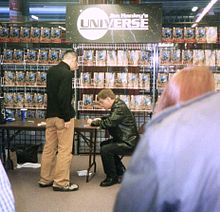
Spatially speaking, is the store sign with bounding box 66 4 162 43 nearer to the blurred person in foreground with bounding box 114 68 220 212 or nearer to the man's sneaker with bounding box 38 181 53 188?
the man's sneaker with bounding box 38 181 53 188

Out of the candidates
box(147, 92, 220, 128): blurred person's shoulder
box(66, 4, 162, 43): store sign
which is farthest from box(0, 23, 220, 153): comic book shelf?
box(147, 92, 220, 128): blurred person's shoulder

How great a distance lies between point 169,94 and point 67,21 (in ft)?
15.7

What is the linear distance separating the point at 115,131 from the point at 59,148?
0.71 meters

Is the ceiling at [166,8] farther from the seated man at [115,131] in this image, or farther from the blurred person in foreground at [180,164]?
the blurred person in foreground at [180,164]

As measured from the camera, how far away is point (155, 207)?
2.29 ft

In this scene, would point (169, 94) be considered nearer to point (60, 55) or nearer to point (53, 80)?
point (53, 80)

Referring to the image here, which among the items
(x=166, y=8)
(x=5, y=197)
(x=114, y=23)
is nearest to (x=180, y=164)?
(x=5, y=197)

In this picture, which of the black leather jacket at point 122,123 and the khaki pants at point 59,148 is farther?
the black leather jacket at point 122,123

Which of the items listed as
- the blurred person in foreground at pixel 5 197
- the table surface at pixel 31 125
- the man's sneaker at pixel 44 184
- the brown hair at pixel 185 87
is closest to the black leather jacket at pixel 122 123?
the table surface at pixel 31 125

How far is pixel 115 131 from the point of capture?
4652 mm

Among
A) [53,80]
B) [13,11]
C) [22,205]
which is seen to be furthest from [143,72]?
[13,11]

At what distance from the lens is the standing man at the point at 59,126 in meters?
4.19

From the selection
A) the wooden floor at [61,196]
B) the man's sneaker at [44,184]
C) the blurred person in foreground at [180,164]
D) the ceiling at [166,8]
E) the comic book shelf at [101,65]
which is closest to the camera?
the blurred person in foreground at [180,164]

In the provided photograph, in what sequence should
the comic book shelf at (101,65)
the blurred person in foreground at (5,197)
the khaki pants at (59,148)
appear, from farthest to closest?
the comic book shelf at (101,65), the khaki pants at (59,148), the blurred person in foreground at (5,197)
